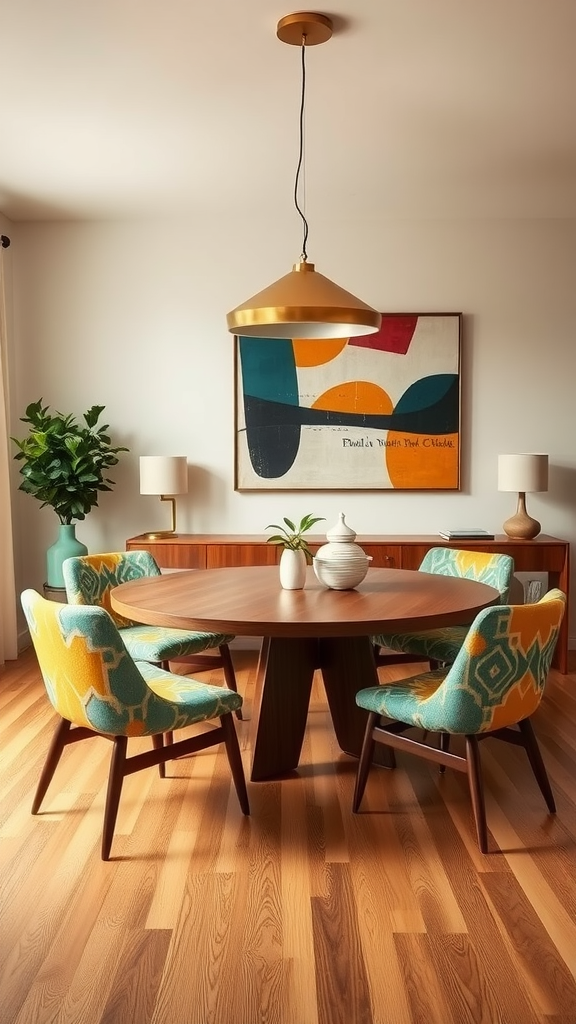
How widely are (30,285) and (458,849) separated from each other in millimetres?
4237

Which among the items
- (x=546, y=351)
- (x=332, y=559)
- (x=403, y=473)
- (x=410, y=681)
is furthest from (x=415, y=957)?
(x=546, y=351)

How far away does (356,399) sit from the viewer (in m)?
5.34

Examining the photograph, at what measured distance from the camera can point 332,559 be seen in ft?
10.7

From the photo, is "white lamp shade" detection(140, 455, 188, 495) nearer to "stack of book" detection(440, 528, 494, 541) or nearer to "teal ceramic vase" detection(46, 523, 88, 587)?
"teal ceramic vase" detection(46, 523, 88, 587)

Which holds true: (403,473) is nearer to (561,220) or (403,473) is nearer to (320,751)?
(561,220)

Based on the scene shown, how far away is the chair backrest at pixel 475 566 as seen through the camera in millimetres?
3686

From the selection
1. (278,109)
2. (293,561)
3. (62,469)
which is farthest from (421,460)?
(278,109)

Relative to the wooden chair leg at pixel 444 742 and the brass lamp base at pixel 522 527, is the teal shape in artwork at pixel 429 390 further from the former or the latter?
the wooden chair leg at pixel 444 742

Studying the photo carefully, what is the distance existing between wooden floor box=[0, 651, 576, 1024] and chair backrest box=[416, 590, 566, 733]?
1.37 feet

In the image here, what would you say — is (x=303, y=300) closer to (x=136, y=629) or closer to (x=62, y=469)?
(x=136, y=629)

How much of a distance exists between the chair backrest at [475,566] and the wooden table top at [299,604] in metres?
0.26

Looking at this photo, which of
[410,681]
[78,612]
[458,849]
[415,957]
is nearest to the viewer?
[415,957]

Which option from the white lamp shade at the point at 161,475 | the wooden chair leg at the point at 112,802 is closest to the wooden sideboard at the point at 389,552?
the white lamp shade at the point at 161,475

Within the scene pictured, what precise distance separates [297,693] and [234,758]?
481 mm
